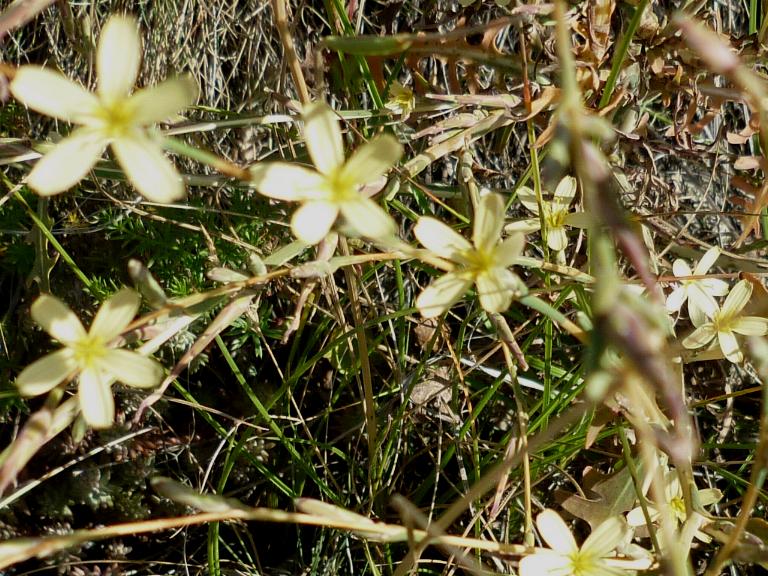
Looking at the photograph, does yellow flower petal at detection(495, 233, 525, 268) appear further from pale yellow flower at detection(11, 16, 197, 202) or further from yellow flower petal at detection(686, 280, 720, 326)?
yellow flower petal at detection(686, 280, 720, 326)

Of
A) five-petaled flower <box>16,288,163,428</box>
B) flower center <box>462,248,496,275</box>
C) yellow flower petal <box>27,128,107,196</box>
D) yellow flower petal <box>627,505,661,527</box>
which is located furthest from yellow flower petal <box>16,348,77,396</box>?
yellow flower petal <box>627,505,661,527</box>

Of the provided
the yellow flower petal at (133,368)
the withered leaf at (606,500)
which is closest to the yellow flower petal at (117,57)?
the yellow flower petal at (133,368)

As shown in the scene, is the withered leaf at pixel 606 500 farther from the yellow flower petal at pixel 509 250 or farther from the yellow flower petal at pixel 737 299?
the yellow flower petal at pixel 509 250

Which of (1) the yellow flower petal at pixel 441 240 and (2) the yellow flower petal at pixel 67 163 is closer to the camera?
(2) the yellow flower petal at pixel 67 163

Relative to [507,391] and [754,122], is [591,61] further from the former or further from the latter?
[507,391]

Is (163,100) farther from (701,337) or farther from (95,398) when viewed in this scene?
(701,337)

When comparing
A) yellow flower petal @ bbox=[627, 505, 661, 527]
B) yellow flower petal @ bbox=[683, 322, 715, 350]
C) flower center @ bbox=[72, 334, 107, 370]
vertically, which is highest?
yellow flower petal @ bbox=[683, 322, 715, 350]
